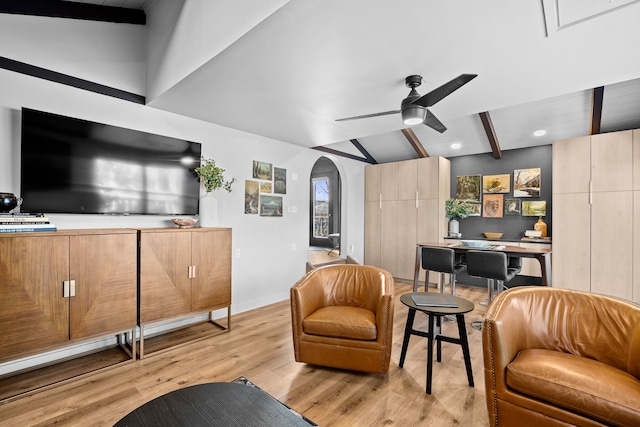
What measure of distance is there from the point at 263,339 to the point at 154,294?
1.19 meters

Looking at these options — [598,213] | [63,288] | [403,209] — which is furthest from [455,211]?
[63,288]

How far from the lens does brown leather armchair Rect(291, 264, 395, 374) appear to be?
2367mm

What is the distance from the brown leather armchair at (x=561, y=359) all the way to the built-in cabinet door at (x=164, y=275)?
2704mm

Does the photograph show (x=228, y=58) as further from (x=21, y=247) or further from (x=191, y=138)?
(x=21, y=247)

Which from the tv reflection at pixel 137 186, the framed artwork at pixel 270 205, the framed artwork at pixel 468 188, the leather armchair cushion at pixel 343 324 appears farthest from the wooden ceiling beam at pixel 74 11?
the framed artwork at pixel 468 188

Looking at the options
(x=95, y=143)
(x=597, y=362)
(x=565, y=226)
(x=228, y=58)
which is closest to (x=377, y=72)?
(x=228, y=58)

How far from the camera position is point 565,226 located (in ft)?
14.8

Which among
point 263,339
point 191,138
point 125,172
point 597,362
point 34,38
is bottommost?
point 263,339

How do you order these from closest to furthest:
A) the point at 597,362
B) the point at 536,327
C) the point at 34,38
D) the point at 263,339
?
the point at 597,362 < the point at 536,327 < the point at 34,38 < the point at 263,339

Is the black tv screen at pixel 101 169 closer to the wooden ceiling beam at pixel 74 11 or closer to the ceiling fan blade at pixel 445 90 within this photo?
the wooden ceiling beam at pixel 74 11

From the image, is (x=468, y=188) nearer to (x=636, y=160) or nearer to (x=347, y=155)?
(x=636, y=160)

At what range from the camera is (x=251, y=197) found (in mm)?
4273

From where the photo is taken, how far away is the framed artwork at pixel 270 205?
443 cm

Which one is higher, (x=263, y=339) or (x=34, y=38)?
(x=34, y=38)
